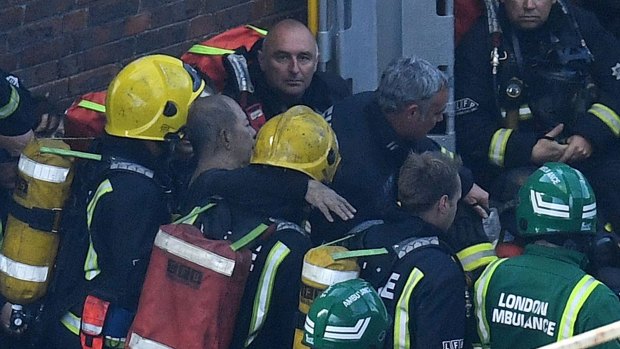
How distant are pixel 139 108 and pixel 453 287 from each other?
5.02ft

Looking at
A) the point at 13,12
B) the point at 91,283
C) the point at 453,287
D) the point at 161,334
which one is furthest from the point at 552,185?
the point at 13,12

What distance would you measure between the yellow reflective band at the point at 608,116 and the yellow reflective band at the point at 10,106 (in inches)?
94.4

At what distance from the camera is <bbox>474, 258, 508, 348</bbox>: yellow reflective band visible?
468cm

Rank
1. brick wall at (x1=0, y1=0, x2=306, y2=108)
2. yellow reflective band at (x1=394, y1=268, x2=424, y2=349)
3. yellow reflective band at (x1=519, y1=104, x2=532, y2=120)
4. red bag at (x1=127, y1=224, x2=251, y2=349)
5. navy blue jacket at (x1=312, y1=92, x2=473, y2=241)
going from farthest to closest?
brick wall at (x1=0, y1=0, x2=306, y2=108)
yellow reflective band at (x1=519, y1=104, x2=532, y2=120)
navy blue jacket at (x1=312, y1=92, x2=473, y2=241)
red bag at (x1=127, y1=224, x2=251, y2=349)
yellow reflective band at (x1=394, y1=268, x2=424, y2=349)

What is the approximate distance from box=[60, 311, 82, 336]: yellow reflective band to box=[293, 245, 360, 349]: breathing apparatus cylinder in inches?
40.4

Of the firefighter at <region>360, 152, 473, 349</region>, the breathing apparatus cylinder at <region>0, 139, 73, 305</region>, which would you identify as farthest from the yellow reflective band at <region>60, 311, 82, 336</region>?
the firefighter at <region>360, 152, 473, 349</region>

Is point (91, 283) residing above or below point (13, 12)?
below

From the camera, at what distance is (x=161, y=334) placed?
5.01 m

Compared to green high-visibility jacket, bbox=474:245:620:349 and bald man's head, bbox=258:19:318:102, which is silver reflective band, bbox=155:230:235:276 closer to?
green high-visibility jacket, bbox=474:245:620:349

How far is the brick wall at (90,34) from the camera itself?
21.9ft

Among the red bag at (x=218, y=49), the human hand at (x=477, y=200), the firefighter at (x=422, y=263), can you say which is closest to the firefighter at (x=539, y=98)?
the human hand at (x=477, y=200)

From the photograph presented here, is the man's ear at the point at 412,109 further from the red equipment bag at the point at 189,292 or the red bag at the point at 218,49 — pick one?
the red bag at the point at 218,49

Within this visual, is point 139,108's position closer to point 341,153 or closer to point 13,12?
point 341,153

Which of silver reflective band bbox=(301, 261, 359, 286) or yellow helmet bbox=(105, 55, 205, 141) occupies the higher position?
yellow helmet bbox=(105, 55, 205, 141)
